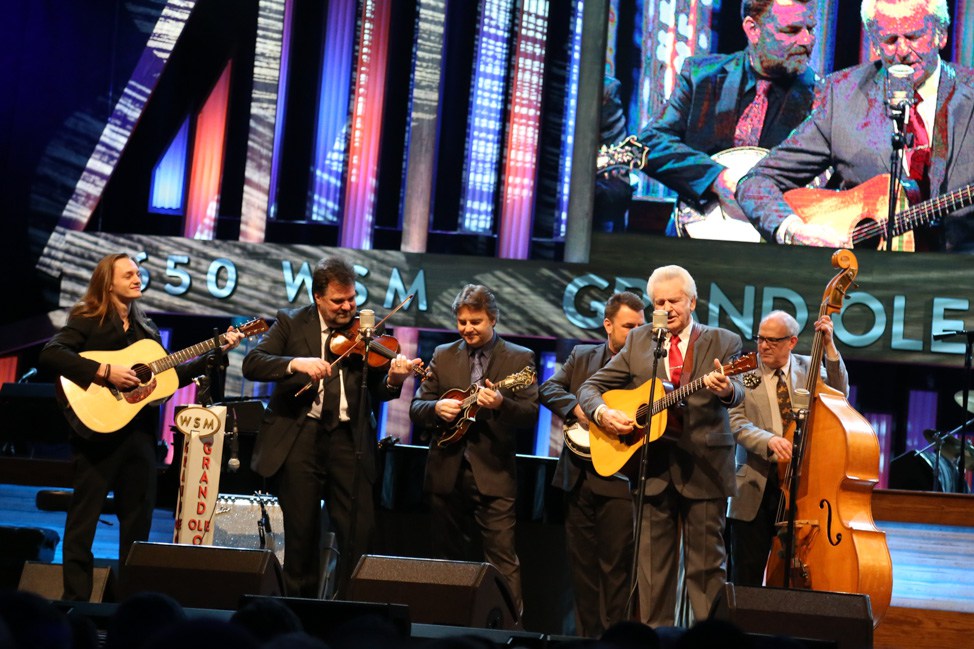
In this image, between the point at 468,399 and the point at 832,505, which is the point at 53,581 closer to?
the point at 468,399

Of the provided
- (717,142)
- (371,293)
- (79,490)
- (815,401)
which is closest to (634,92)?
(717,142)

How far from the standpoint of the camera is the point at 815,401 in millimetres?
5465

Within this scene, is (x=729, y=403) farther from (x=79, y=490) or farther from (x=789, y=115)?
(x=789, y=115)

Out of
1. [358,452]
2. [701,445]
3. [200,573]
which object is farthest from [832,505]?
[200,573]

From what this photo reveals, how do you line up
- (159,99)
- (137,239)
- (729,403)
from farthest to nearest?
(159,99)
(137,239)
(729,403)

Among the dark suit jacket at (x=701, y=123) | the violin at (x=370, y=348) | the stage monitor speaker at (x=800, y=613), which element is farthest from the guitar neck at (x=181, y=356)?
the dark suit jacket at (x=701, y=123)

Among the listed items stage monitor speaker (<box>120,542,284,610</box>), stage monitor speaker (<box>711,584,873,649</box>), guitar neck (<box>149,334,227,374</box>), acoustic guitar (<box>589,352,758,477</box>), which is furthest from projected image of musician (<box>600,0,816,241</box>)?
stage monitor speaker (<box>120,542,284,610</box>)

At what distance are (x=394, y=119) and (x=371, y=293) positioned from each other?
1.76 meters

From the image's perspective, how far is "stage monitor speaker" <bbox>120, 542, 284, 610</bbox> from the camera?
4.20 m

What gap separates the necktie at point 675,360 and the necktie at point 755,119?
15.8 feet

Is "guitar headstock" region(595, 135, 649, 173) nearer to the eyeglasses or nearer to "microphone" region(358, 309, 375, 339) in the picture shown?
the eyeglasses

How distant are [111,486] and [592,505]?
2.36 metres

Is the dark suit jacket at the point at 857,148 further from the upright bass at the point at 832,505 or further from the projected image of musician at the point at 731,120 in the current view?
the upright bass at the point at 832,505

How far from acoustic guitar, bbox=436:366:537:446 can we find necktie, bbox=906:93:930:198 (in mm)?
5062
